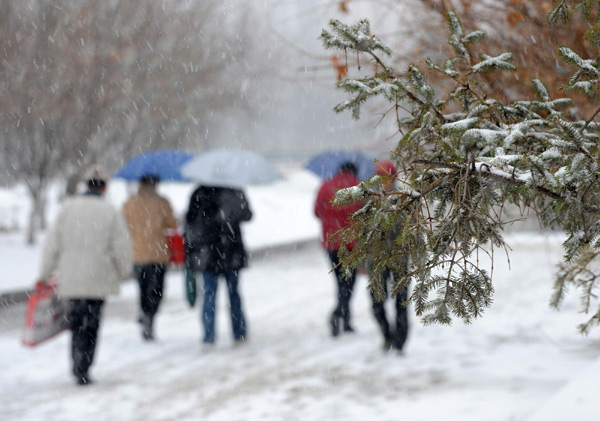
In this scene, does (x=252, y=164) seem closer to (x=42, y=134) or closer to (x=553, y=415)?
(x=553, y=415)

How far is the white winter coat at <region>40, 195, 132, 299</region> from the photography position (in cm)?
651

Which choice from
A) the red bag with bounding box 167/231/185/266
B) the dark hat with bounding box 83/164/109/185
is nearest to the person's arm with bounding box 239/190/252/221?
the red bag with bounding box 167/231/185/266

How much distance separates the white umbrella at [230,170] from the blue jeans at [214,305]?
1.02m

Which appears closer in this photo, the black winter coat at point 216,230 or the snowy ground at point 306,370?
the snowy ground at point 306,370

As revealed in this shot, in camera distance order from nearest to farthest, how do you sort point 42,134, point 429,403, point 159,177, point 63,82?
1. point 429,403
2. point 159,177
3. point 63,82
4. point 42,134

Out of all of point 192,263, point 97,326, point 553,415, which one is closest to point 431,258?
point 553,415

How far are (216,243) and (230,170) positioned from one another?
84 cm

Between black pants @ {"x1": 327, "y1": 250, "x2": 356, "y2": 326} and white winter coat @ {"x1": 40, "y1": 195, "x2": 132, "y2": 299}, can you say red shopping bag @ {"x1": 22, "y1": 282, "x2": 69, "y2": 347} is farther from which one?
black pants @ {"x1": 327, "y1": 250, "x2": 356, "y2": 326}

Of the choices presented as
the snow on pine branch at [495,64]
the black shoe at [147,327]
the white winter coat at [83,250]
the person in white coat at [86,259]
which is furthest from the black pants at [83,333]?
the snow on pine branch at [495,64]

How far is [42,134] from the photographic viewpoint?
15.7m

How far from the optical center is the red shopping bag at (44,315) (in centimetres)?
669

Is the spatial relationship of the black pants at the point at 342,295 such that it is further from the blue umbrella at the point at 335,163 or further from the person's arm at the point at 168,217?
the person's arm at the point at 168,217

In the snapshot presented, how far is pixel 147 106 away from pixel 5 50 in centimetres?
474

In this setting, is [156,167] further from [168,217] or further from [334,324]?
[334,324]
